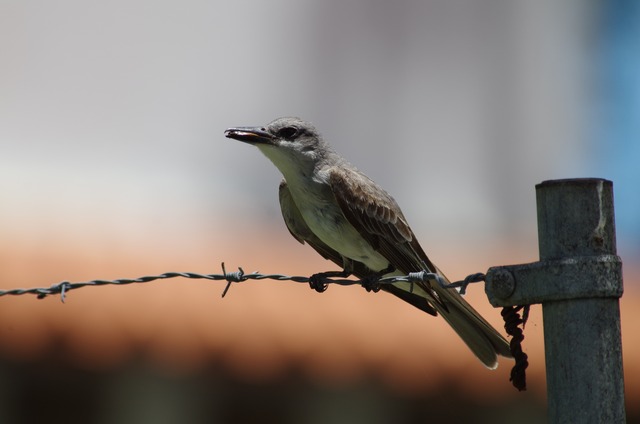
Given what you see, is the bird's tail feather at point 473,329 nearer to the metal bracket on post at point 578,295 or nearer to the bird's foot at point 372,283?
the bird's foot at point 372,283

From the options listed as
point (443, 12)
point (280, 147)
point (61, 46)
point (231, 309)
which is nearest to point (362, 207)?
point (280, 147)

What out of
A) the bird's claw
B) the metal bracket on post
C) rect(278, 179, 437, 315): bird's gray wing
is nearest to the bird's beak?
rect(278, 179, 437, 315): bird's gray wing

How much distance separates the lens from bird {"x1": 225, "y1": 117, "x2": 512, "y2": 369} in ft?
18.1

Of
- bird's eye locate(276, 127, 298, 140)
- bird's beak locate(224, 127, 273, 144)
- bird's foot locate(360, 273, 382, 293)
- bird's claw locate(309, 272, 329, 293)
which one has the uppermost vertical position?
bird's eye locate(276, 127, 298, 140)

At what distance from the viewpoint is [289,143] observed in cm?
587

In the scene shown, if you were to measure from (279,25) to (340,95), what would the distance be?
862 millimetres

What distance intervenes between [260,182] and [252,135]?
12.1 feet

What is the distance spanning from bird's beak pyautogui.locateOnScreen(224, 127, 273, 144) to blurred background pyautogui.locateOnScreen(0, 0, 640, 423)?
1837mm

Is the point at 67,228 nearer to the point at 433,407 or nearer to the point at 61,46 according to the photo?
the point at 61,46

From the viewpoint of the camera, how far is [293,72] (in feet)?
32.2

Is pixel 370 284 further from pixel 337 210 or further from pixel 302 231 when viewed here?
pixel 302 231

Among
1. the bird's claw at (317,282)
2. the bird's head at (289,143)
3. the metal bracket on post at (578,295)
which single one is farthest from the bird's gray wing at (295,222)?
the metal bracket on post at (578,295)

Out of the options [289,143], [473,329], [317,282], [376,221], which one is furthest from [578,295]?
[289,143]

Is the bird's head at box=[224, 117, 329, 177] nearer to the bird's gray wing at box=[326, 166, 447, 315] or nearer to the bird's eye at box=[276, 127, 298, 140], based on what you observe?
the bird's eye at box=[276, 127, 298, 140]
